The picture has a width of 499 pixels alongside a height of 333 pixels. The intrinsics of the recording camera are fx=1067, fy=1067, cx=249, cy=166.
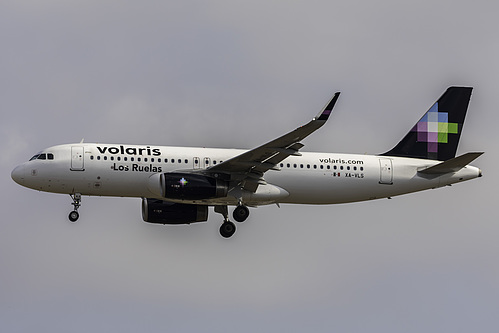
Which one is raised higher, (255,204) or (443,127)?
(443,127)

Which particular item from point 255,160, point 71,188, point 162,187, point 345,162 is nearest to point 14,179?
point 71,188

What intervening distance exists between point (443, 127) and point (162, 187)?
1812cm

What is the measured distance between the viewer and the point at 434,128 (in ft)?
199

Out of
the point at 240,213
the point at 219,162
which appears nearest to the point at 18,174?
the point at 219,162

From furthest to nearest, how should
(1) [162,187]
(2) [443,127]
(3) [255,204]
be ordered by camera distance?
(2) [443,127] < (3) [255,204] < (1) [162,187]

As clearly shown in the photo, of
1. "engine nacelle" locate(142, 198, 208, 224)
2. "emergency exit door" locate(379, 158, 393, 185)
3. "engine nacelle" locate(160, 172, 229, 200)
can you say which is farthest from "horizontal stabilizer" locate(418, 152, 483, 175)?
"engine nacelle" locate(142, 198, 208, 224)

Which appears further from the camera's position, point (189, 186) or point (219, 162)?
point (219, 162)

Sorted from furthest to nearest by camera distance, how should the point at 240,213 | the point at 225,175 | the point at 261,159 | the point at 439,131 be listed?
the point at 439,131, the point at 240,213, the point at 225,175, the point at 261,159

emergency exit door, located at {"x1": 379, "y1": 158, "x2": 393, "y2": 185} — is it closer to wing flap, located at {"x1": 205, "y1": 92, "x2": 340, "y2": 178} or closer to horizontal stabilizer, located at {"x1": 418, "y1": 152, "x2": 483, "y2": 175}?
horizontal stabilizer, located at {"x1": 418, "y1": 152, "x2": 483, "y2": 175}

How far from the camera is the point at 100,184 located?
53000mm

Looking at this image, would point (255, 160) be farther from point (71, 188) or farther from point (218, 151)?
point (71, 188)

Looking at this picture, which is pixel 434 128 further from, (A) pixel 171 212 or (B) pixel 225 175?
(A) pixel 171 212

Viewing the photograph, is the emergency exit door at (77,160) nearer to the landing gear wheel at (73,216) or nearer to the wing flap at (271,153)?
the landing gear wheel at (73,216)

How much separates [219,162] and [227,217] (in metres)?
3.32
